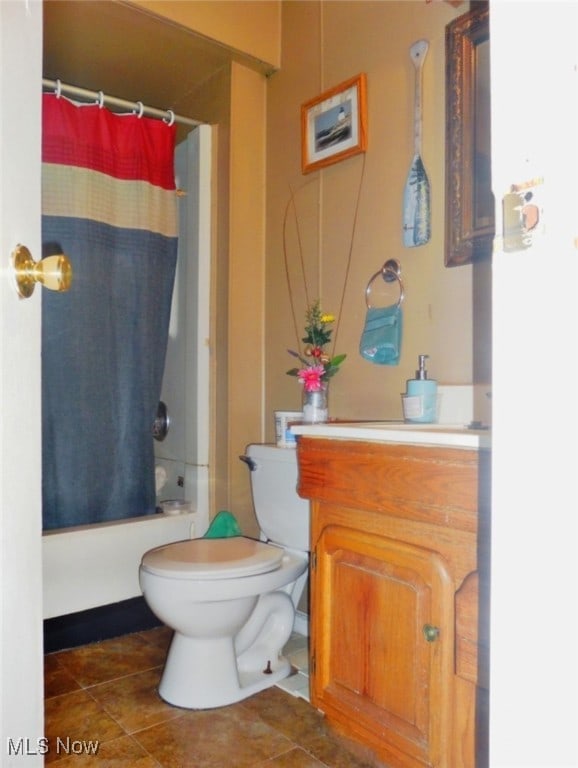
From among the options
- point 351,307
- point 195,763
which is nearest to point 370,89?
point 351,307

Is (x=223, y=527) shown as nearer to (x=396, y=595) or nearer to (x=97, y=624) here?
(x=97, y=624)

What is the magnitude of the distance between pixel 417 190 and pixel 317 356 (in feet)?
1.91

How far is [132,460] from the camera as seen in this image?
2156mm

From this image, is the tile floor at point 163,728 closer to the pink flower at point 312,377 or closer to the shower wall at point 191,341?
the shower wall at point 191,341

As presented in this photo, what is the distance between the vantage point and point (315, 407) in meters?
1.78

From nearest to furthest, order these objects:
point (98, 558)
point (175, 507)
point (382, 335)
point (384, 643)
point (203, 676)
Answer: point (384, 643)
point (203, 676)
point (382, 335)
point (98, 558)
point (175, 507)

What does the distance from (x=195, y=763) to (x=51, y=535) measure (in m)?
0.88

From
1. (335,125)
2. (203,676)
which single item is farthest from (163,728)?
(335,125)

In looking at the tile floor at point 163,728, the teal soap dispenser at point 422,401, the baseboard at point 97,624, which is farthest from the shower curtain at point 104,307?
the teal soap dispenser at point 422,401

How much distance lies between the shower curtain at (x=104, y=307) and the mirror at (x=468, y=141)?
1.13 meters

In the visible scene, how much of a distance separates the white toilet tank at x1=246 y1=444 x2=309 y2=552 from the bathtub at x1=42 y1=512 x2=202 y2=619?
17.5 inches

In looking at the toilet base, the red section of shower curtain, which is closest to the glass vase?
the toilet base

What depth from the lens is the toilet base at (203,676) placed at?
5.17ft

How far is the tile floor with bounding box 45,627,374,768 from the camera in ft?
4.43
